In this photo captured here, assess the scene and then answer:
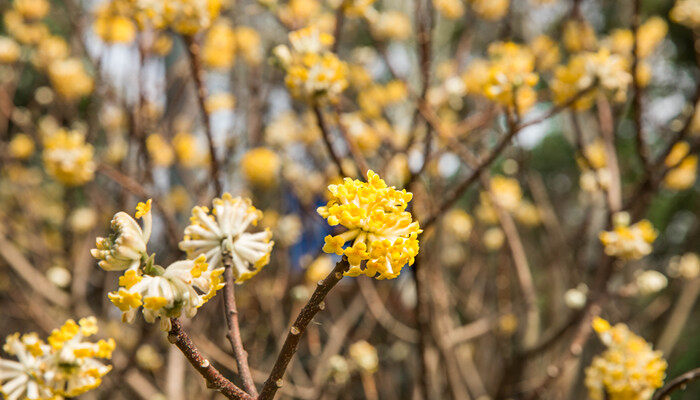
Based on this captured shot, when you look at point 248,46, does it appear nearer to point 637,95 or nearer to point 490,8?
point 490,8

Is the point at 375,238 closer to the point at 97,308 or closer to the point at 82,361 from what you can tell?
the point at 82,361

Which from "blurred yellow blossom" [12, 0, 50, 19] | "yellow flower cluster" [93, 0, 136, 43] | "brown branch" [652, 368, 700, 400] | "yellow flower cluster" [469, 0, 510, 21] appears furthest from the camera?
"blurred yellow blossom" [12, 0, 50, 19]

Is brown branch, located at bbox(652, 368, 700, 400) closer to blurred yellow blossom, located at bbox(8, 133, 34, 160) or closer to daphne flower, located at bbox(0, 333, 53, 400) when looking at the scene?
daphne flower, located at bbox(0, 333, 53, 400)

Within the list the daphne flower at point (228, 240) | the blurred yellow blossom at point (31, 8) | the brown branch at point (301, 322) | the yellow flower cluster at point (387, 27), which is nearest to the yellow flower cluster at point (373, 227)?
the brown branch at point (301, 322)

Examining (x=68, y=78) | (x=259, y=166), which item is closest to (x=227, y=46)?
(x=259, y=166)

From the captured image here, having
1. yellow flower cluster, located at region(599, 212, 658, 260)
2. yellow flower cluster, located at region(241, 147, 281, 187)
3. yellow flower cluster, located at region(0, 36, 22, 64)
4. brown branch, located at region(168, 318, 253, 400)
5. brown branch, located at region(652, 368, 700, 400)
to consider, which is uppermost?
yellow flower cluster, located at region(0, 36, 22, 64)

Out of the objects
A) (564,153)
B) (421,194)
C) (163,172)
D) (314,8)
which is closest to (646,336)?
(421,194)

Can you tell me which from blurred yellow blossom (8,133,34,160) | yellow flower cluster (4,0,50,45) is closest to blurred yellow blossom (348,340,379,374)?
blurred yellow blossom (8,133,34,160)

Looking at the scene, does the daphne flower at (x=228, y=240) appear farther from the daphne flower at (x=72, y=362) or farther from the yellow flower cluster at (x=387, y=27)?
the yellow flower cluster at (x=387, y=27)
